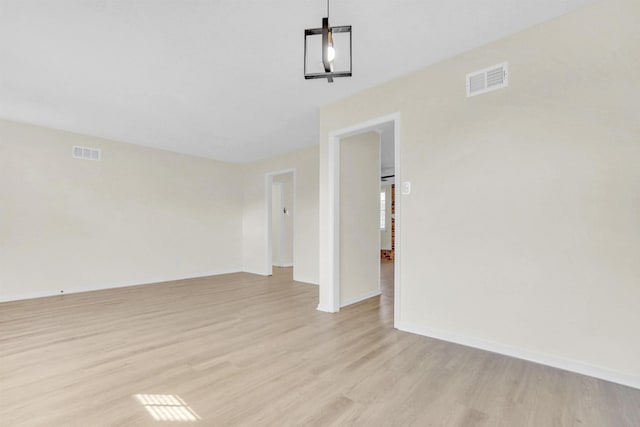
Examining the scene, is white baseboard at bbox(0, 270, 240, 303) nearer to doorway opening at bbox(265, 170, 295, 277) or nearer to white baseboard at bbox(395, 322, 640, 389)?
doorway opening at bbox(265, 170, 295, 277)

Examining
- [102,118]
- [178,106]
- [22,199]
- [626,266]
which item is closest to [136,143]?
[102,118]

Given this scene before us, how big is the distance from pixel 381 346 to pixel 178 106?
3.73m

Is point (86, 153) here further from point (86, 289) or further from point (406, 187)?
point (406, 187)

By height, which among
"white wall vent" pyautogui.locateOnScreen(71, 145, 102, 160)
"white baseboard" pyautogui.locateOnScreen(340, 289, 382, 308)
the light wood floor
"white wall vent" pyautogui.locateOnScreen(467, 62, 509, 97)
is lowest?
"white baseboard" pyautogui.locateOnScreen(340, 289, 382, 308)

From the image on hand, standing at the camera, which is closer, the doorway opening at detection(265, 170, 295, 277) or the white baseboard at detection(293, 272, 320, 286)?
the white baseboard at detection(293, 272, 320, 286)

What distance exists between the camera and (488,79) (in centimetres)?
251

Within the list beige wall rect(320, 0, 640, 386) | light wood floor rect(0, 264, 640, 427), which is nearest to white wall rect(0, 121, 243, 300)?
light wood floor rect(0, 264, 640, 427)

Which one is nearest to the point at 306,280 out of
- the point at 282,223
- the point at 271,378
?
the point at 282,223

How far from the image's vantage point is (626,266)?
193 centimetres

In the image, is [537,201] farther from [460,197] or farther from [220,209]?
[220,209]

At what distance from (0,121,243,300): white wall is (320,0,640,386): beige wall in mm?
4923

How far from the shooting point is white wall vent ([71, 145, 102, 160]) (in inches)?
189

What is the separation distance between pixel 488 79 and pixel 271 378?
3.04 meters

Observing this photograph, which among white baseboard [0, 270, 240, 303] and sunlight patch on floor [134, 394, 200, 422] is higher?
sunlight patch on floor [134, 394, 200, 422]
